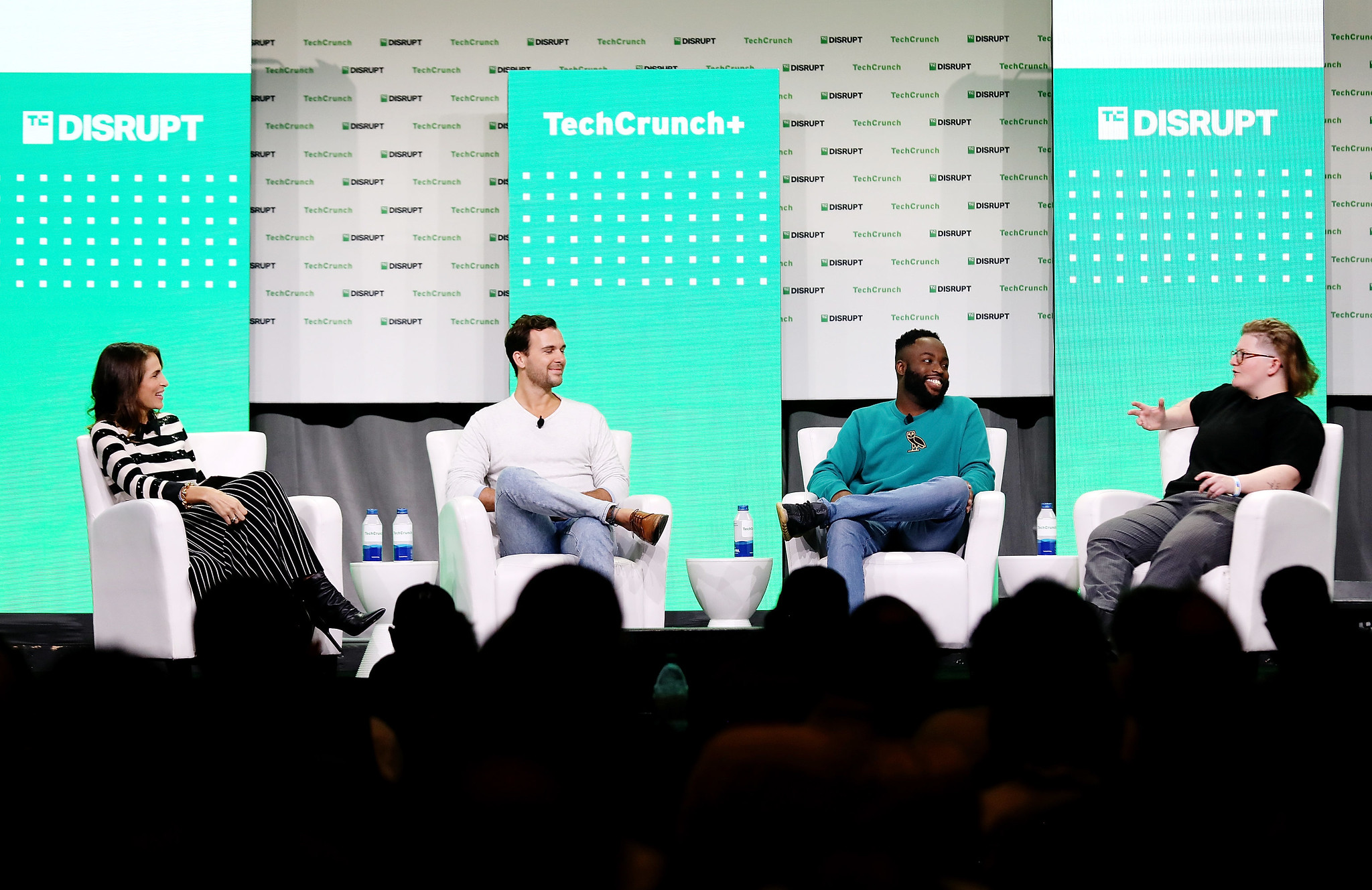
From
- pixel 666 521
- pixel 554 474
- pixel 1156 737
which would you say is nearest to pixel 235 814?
pixel 1156 737

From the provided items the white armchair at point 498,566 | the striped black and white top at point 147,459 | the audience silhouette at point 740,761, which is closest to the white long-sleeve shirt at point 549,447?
the white armchair at point 498,566

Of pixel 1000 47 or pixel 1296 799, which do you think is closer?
pixel 1296 799

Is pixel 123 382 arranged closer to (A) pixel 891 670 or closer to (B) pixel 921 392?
(B) pixel 921 392

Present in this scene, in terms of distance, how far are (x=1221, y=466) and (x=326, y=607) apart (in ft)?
9.46

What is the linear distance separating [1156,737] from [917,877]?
1.48 feet

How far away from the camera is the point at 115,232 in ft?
16.8

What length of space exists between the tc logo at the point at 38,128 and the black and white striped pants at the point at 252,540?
2.14 m

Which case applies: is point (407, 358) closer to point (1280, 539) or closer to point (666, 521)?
point (666, 521)

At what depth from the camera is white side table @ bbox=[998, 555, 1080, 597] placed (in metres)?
4.05

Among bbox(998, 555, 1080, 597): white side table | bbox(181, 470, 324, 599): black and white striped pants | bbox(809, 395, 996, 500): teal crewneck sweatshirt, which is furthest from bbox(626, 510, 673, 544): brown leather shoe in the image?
bbox(998, 555, 1080, 597): white side table

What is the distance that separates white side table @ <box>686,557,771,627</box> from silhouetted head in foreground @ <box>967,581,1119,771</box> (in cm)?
287

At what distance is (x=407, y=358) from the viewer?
554 cm

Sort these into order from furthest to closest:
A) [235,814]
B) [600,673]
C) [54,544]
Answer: [54,544] → [600,673] → [235,814]

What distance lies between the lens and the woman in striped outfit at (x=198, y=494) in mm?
3697
